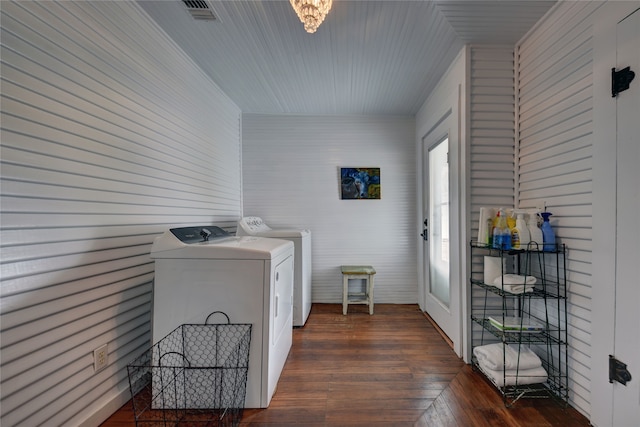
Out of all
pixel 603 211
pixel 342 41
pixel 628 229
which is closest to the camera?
pixel 628 229

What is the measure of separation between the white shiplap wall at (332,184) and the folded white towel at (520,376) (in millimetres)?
1739

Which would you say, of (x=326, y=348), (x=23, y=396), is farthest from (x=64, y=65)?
(x=326, y=348)

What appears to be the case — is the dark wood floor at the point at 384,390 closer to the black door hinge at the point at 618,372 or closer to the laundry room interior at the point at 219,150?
the laundry room interior at the point at 219,150

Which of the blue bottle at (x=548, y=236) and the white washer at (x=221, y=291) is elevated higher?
the blue bottle at (x=548, y=236)

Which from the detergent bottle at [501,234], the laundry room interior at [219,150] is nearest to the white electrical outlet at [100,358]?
the laundry room interior at [219,150]

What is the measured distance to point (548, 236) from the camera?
158 cm

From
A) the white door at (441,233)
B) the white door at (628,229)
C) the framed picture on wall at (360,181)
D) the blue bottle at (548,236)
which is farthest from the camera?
the framed picture on wall at (360,181)

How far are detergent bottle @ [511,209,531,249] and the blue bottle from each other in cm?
9

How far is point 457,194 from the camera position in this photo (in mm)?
2117

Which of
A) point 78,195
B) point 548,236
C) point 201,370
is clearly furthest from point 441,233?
point 78,195

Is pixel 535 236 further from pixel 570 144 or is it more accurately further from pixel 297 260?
pixel 297 260

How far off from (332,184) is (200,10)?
84.5 inches

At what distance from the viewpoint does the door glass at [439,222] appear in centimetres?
254

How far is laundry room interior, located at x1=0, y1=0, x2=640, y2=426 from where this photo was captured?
112 centimetres
